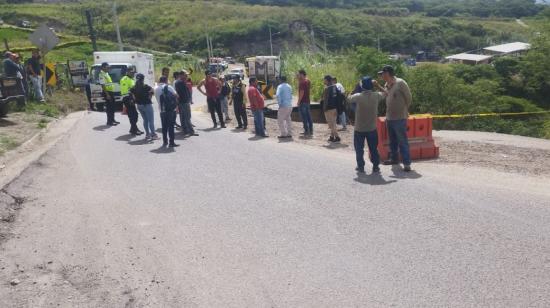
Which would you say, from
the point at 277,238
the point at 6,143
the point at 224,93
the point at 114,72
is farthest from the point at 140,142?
the point at 114,72

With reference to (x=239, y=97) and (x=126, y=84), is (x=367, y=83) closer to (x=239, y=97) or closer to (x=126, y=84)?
(x=239, y=97)

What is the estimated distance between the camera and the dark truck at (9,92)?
14.7m

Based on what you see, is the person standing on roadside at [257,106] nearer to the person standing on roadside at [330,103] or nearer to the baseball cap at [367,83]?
the person standing on roadside at [330,103]

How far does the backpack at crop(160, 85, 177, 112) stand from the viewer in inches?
472

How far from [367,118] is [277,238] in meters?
3.70

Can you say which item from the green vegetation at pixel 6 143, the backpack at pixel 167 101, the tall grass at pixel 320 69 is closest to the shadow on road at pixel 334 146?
the backpack at pixel 167 101

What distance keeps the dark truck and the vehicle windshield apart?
15.8ft

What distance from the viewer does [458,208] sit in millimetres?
6660

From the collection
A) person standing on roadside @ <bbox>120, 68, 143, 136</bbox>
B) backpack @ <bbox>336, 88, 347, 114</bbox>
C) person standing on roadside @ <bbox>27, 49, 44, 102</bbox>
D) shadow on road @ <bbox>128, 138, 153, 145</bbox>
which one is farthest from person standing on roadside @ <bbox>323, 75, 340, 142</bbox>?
person standing on roadside @ <bbox>27, 49, 44, 102</bbox>

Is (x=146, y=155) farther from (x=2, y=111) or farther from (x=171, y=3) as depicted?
(x=171, y=3)

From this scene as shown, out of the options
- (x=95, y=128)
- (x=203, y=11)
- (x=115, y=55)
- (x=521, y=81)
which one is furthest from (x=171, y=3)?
(x=95, y=128)

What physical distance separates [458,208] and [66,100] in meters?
19.2

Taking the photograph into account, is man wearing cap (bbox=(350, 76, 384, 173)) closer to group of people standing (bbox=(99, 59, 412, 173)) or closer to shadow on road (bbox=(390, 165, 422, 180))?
group of people standing (bbox=(99, 59, 412, 173))

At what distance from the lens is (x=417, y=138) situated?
10195mm
